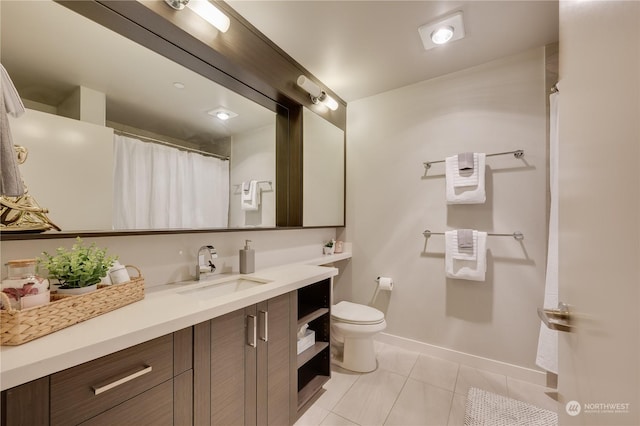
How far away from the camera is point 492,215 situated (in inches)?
80.0

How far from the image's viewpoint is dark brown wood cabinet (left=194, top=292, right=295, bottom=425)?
39.5 inches

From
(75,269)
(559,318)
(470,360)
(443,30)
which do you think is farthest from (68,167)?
(470,360)

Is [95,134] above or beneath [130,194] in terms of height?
above

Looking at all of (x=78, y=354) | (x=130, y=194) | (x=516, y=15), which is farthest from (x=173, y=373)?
(x=516, y=15)

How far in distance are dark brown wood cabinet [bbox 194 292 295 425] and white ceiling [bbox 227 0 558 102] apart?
5.75ft

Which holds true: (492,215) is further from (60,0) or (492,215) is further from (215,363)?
(60,0)

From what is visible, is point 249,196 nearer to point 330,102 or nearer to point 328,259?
point 328,259

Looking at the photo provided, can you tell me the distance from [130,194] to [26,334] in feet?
2.63

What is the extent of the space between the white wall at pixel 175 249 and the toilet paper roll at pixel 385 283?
2.81 feet

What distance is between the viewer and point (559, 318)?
74cm

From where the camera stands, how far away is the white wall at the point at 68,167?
104cm

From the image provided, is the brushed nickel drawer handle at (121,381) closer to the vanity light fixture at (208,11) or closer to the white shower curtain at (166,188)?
the white shower curtain at (166,188)

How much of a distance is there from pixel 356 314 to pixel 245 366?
1084mm

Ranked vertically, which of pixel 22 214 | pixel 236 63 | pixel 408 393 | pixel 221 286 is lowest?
pixel 408 393
